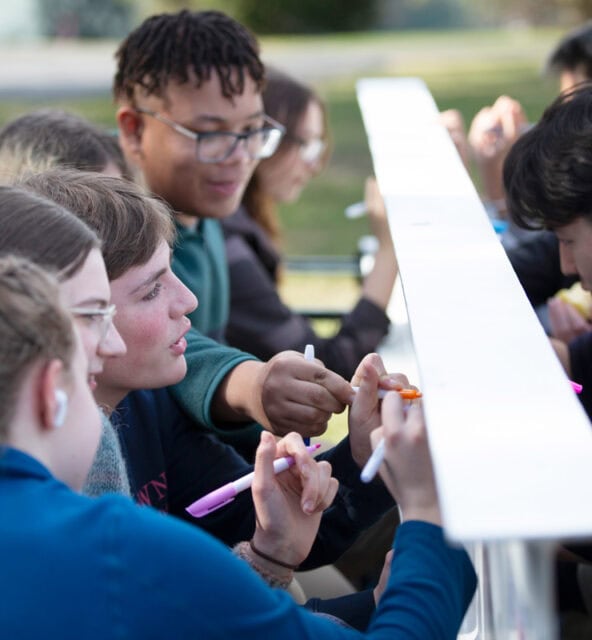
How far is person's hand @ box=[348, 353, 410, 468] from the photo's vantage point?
1.48m

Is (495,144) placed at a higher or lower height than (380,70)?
higher

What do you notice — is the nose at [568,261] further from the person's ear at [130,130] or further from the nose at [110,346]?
the person's ear at [130,130]

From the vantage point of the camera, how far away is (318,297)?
5.91 metres

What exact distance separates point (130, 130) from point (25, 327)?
1644 millimetres

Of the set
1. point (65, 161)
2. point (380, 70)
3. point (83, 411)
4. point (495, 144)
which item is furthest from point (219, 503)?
point (380, 70)

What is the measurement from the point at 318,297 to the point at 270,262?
105 inches

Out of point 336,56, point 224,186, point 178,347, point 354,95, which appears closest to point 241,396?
point 178,347

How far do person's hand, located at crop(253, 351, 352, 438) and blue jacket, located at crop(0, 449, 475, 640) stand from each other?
0.50m

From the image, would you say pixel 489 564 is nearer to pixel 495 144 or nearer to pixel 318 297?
pixel 495 144

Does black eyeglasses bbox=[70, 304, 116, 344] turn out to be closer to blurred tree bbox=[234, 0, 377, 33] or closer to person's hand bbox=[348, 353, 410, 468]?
person's hand bbox=[348, 353, 410, 468]

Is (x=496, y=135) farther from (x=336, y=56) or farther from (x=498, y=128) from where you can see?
(x=336, y=56)

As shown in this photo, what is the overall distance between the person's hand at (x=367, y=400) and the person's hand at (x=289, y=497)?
12 centimetres

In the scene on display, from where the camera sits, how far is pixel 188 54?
2.52 metres

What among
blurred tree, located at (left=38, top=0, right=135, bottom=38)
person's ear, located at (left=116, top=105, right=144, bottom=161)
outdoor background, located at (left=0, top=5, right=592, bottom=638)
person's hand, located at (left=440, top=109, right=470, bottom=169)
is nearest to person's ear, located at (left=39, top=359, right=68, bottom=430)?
person's ear, located at (left=116, top=105, right=144, bottom=161)
